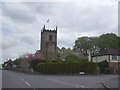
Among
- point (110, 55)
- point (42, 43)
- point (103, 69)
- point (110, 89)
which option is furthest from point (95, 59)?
point (110, 89)

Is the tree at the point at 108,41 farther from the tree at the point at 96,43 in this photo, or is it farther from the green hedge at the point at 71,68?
the green hedge at the point at 71,68

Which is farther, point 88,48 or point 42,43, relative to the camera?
point 88,48

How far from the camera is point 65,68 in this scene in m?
70.8

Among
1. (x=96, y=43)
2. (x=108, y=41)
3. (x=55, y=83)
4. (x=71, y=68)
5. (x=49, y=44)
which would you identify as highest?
(x=108, y=41)

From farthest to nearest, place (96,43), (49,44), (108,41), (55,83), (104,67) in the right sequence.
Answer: (96,43)
(108,41)
(49,44)
(104,67)
(55,83)

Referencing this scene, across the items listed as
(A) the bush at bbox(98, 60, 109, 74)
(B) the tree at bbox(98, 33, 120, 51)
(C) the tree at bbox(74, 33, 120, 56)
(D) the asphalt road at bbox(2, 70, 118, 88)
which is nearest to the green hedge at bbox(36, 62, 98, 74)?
(A) the bush at bbox(98, 60, 109, 74)

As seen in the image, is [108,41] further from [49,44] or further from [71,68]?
[71,68]

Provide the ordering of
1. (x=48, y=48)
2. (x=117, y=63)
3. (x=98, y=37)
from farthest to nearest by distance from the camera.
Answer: (x=98, y=37) < (x=48, y=48) < (x=117, y=63)

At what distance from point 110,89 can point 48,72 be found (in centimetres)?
5032

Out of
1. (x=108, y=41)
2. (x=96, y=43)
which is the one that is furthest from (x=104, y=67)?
(x=96, y=43)

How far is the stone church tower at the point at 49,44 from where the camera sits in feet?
397

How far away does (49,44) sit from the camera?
398ft

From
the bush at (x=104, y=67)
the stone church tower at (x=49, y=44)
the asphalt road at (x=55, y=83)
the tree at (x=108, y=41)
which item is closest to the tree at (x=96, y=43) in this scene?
the tree at (x=108, y=41)

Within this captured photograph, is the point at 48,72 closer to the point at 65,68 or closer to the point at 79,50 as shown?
the point at 65,68
